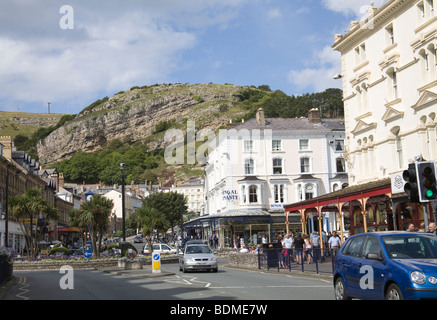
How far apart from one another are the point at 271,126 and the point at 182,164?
452 feet

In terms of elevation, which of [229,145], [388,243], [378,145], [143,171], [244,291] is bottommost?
[244,291]

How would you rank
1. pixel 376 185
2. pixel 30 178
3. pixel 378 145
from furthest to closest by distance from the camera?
pixel 30 178, pixel 378 145, pixel 376 185

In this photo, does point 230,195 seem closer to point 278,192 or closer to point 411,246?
point 278,192

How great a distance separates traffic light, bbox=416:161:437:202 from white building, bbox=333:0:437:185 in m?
10.5

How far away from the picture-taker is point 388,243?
10359 mm

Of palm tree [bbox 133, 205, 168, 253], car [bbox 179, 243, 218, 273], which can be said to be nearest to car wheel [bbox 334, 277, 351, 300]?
car [bbox 179, 243, 218, 273]

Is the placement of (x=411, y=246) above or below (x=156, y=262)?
above

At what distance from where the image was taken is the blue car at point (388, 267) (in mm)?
8906

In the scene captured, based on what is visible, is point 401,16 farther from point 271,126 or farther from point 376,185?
point 271,126

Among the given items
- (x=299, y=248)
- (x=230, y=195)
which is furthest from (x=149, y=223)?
(x=299, y=248)

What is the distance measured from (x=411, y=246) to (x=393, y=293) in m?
1.39

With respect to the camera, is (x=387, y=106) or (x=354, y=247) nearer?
(x=354, y=247)

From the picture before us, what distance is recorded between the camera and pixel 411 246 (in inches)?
406
